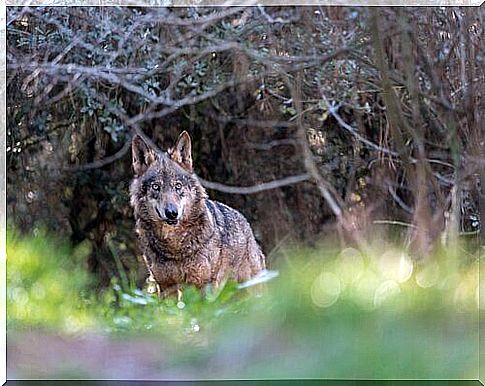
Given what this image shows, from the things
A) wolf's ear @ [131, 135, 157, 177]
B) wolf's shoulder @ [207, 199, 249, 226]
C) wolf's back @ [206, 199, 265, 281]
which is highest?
wolf's ear @ [131, 135, 157, 177]

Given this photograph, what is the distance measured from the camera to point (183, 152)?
255 centimetres

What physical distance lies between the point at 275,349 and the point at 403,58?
3.17ft

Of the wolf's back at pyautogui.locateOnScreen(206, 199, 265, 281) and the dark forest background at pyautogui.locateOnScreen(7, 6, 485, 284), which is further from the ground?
the dark forest background at pyautogui.locateOnScreen(7, 6, 485, 284)

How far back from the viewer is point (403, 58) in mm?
2547

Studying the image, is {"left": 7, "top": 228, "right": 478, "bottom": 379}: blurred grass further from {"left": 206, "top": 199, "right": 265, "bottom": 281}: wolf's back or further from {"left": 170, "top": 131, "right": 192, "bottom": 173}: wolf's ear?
{"left": 170, "top": 131, "right": 192, "bottom": 173}: wolf's ear

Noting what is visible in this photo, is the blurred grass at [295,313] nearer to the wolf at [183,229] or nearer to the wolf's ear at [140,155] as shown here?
the wolf at [183,229]

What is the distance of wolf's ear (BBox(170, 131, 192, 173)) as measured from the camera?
8.33ft

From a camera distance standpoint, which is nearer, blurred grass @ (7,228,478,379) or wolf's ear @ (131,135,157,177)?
blurred grass @ (7,228,478,379)

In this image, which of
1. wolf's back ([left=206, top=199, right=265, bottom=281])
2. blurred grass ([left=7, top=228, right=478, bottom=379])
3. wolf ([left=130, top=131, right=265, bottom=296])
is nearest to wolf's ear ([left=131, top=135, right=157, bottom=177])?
wolf ([left=130, top=131, right=265, bottom=296])

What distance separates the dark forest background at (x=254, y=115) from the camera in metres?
2.54

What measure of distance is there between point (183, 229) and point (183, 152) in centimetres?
24

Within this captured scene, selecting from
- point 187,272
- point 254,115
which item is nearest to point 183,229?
point 187,272

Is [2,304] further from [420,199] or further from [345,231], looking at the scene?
[420,199]

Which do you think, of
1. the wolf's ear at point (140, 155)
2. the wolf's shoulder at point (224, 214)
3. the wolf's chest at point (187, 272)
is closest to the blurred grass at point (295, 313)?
the wolf's chest at point (187, 272)
